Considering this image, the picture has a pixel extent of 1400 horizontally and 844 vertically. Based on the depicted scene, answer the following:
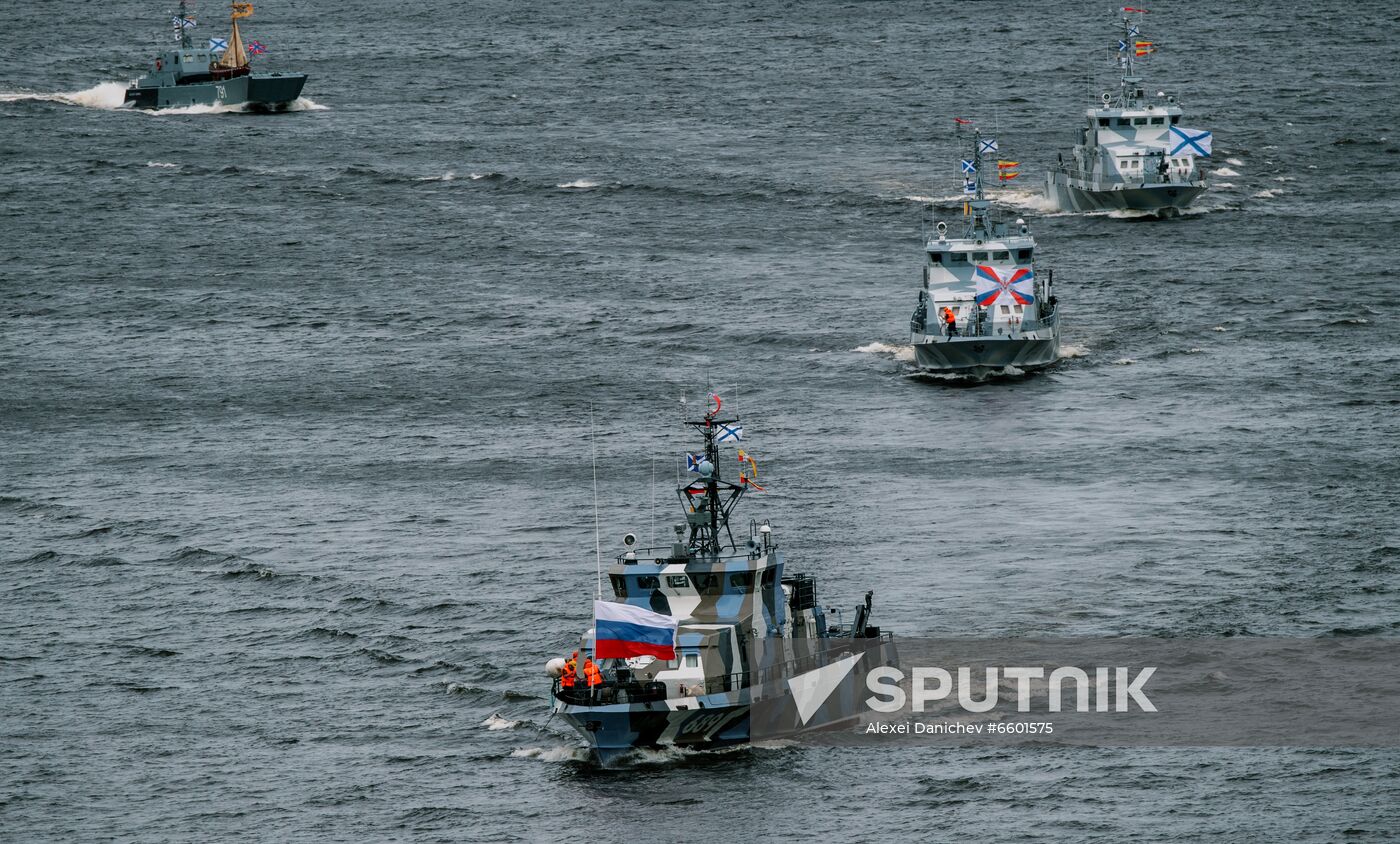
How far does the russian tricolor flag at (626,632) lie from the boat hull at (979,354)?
64871mm

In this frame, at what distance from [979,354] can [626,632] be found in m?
66.8

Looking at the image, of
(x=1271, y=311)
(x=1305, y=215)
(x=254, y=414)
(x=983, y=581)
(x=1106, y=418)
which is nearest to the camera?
(x=983, y=581)

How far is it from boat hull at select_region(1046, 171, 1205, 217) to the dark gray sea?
5.59 feet

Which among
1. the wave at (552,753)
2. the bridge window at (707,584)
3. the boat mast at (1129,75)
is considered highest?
the boat mast at (1129,75)

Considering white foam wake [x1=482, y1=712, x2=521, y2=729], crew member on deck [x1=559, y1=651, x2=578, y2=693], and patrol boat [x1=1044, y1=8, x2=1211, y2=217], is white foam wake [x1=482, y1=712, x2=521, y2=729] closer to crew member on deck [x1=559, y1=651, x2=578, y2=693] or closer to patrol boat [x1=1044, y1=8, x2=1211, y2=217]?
crew member on deck [x1=559, y1=651, x2=578, y2=693]

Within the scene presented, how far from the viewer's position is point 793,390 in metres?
131

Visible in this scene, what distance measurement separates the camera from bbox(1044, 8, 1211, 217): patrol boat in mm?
180500

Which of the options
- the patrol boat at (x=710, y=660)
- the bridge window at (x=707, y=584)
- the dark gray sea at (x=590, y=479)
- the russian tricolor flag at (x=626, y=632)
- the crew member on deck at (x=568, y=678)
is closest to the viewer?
the russian tricolor flag at (x=626, y=632)

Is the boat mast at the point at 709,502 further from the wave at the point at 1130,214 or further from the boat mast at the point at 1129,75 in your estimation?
the boat mast at the point at 1129,75

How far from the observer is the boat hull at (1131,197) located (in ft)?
591

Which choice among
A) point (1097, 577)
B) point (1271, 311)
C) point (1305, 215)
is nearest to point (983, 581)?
point (1097, 577)

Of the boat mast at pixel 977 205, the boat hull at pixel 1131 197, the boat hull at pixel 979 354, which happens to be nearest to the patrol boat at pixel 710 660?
the boat hull at pixel 979 354

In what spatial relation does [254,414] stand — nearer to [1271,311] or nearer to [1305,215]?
[1271,311]

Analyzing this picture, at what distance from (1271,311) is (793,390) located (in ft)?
122
